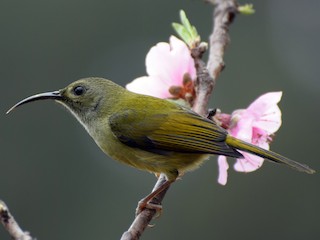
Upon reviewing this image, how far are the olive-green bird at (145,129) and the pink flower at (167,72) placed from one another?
87 mm

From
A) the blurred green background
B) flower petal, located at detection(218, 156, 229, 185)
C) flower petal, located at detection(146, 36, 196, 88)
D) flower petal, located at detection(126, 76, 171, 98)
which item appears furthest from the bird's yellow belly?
the blurred green background

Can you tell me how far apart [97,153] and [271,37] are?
446 centimetres

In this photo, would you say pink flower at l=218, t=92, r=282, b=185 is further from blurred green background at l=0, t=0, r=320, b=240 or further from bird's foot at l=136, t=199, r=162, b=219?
blurred green background at l=0, t=0, r=320, b=240

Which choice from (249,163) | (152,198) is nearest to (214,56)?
(249,163)

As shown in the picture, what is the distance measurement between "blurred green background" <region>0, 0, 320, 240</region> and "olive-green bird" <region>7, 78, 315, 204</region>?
657 cm

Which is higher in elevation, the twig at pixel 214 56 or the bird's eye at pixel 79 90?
the twig at pixel 214 56

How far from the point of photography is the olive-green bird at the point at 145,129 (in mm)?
3391

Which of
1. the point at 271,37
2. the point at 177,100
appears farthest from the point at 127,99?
the point at 271,37

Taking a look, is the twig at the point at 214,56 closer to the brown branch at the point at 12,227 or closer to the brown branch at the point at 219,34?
the brown branch at the point at 219,34

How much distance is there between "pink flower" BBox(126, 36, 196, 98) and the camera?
3.58m

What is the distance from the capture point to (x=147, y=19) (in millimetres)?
12906

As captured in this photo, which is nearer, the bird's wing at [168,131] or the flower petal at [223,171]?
the flower petal at [223,171]

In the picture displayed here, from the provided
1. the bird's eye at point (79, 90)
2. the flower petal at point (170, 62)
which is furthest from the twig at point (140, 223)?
the bird's eye at point (79, 90)

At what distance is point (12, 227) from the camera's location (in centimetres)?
212
